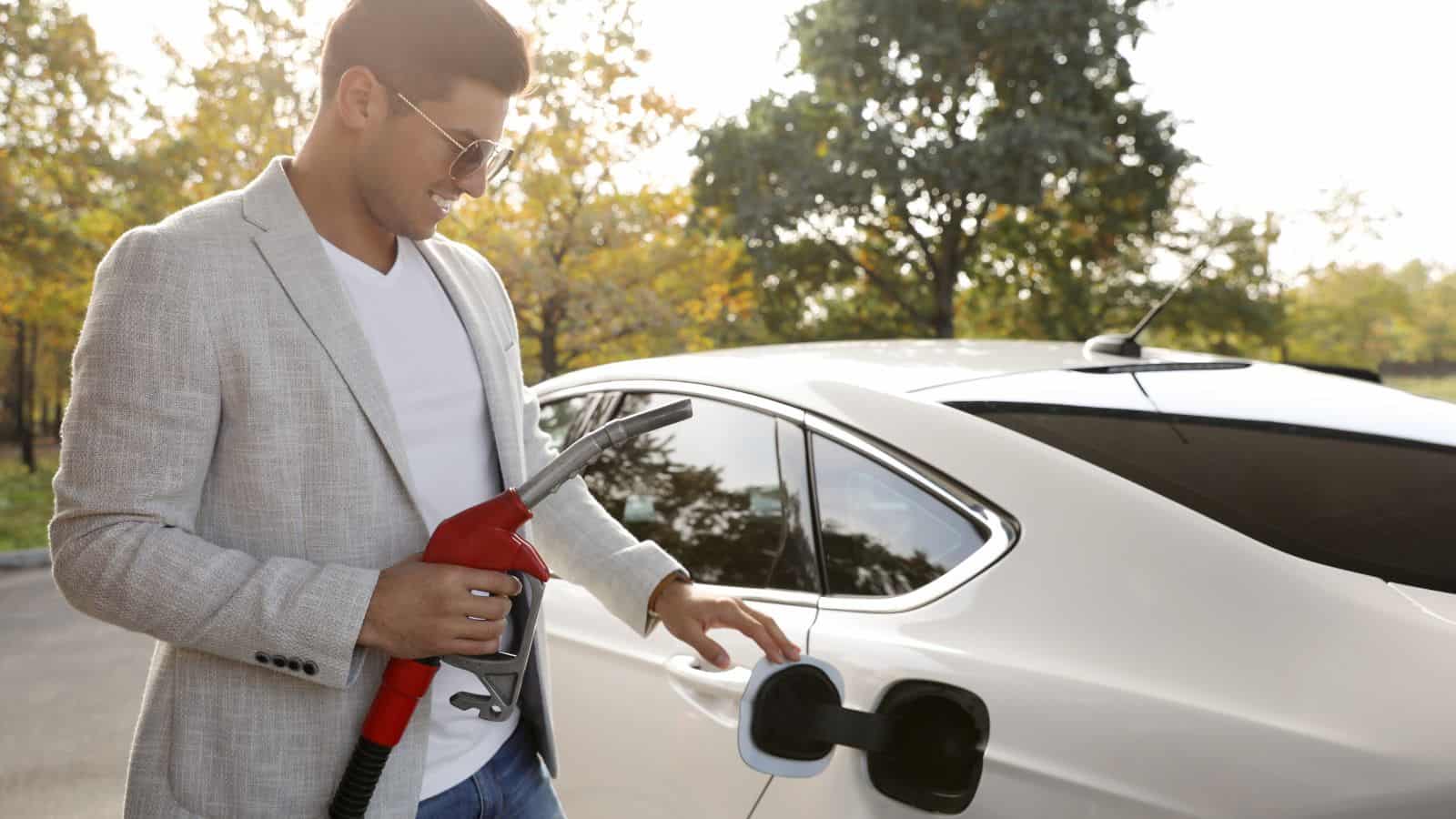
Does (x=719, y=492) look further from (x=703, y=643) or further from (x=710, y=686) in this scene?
(x=703, y=643)

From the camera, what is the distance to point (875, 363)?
261cm

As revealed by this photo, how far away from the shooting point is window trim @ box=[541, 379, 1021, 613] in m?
2.02

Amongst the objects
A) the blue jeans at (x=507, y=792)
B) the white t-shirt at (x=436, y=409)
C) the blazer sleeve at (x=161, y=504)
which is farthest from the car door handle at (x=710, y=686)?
the blazer sleeve at (x=161, y=504)

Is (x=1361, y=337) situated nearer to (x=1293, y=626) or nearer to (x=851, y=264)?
(x=851, y=264)

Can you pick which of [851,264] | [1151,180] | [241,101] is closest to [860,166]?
[851,264]

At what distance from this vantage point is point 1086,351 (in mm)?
2674

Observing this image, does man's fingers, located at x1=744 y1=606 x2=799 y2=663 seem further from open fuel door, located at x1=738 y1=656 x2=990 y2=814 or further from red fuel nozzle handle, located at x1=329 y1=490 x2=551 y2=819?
red fuel nozzle handle, located at x1=329 y1=490 x2=551 y2=819

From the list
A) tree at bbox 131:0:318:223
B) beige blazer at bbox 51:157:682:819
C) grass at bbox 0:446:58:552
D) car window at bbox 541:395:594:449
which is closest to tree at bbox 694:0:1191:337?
tree at bbox 131:0:318:223

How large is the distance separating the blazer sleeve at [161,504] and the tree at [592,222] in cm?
1374

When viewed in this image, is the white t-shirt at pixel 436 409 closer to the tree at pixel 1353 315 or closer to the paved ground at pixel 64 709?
the paved ground at pixel 64 709

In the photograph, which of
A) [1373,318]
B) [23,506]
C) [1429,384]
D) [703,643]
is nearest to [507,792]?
[703,643]

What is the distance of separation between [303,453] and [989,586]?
1.06m

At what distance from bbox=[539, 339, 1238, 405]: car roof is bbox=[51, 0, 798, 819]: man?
0.67 meters

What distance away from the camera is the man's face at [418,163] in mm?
1739
